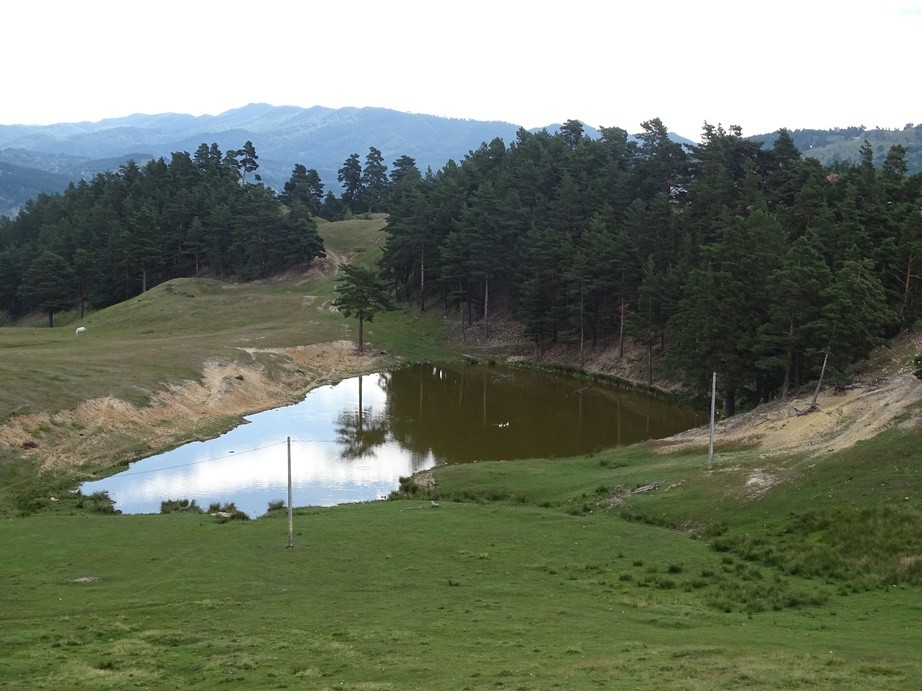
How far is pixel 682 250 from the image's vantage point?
248 feet

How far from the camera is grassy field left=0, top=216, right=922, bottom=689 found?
19.1 metres

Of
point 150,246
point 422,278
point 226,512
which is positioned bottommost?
point 226,512

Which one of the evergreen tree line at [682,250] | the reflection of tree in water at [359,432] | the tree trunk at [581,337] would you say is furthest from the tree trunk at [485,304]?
the reflection of tree in water at [359,432]

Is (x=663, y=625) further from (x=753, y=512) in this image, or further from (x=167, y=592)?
(x=167, y=592)

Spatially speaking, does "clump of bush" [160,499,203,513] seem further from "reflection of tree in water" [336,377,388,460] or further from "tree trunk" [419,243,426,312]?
"tree trunk" [419,243,426,312]

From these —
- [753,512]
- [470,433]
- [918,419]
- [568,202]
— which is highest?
[568,202]

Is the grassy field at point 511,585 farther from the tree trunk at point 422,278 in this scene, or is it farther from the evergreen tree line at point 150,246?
the evergreen tree line at point 150,246

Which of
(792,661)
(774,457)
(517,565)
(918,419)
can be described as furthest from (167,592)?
(918,419)

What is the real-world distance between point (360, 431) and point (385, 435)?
2122mm

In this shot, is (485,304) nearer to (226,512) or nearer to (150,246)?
(150,246)

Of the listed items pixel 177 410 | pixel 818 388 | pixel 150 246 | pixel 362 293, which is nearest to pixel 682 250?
pixel 362 293

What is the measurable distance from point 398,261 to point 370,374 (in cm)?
2983

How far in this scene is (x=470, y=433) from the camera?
195ft

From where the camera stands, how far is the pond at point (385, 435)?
45.0 meters
